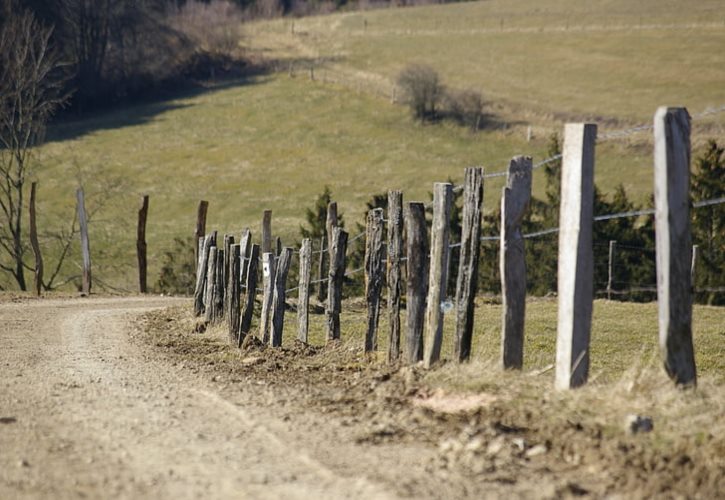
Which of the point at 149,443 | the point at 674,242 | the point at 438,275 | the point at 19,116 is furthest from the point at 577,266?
the point at 19,116

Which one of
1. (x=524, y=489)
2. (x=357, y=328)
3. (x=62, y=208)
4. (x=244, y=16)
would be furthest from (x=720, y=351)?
(x=244, y=16)

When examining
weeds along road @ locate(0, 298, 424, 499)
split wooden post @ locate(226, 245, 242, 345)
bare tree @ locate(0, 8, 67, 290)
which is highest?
bare tree @ locate(0, 8, 67, 290)

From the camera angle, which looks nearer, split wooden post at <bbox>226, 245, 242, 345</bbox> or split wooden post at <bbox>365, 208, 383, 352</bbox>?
split wooden post at <bbox>365, 208, 383, 352</bbox>

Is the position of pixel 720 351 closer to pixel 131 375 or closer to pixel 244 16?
pixel 131 375

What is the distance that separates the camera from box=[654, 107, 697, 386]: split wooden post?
6.42 meters

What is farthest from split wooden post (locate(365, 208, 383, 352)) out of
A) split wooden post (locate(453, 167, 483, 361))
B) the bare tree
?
the bare tree

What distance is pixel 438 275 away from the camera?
8469 millimetres

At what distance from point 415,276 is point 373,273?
4.31ft

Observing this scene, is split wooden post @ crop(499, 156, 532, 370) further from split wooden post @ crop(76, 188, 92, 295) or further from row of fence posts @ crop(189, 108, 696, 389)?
split wooden post @ crop(76, 188, 92, 295)

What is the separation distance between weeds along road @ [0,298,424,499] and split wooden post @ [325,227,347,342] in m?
2.25

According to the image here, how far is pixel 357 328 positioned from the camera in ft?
53.3

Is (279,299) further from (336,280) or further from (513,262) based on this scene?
(513,262)

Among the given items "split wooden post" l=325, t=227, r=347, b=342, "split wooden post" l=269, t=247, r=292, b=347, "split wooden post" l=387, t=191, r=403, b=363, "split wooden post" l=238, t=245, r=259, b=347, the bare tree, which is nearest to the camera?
"split wooden post" l=387, t=191, r=403, b=363

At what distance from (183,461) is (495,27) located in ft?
295
